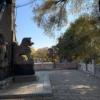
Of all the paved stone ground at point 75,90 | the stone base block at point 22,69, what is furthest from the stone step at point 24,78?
the paved stone ground at point 75,90

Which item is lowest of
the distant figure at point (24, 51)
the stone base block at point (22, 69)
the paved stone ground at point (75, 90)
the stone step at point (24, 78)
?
the paved stone ground at point (75, 90)

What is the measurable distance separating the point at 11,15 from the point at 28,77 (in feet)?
12.2

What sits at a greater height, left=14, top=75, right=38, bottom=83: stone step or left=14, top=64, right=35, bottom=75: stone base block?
left=14, top=64, right=35, bottom=75: stone base block

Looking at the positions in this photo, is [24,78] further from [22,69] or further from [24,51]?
[24,51]

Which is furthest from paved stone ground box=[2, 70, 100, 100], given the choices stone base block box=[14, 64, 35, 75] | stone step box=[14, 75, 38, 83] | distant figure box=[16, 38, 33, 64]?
distant figure box=[16, 38, 33, 64]

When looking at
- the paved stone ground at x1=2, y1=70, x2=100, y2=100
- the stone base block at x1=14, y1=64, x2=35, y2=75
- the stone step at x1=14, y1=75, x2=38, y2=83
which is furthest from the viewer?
the stone base block at x1=14, y1=64, x2=35, y2=75

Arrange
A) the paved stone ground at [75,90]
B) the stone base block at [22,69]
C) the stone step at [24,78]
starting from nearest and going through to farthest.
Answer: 1. the paved stone ground at [75,90]
2. the stone step at [24,78]
3. the stone base block at [22,69]

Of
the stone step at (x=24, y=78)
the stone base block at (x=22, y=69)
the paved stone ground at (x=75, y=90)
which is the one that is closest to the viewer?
the paved stone ground at (x=75, y=90)

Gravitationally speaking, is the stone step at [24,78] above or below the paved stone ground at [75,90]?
above

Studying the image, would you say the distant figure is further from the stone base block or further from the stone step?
the stone step

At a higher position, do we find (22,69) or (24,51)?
(24,51)

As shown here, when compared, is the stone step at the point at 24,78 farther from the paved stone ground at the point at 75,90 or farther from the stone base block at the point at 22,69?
the paved stone ground at the point at 75,90

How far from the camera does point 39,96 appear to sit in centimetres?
1315

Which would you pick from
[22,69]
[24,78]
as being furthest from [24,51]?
[24,78]
